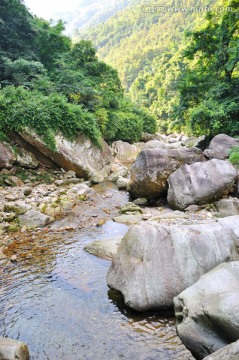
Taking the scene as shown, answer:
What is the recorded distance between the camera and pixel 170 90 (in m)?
56.3

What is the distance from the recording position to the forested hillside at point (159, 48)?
63.7 feet

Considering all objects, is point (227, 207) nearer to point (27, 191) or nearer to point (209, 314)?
point (209, 314)

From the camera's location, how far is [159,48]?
9538 centimetres

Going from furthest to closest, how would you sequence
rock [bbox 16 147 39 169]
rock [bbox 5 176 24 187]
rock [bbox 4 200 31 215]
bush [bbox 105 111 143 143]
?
bush [bbox 105 111 143 143] < rock [bbox 16 147 39 169] < rock [bbox 5 176 24 187] < rock [bbox 4 200 31 215]

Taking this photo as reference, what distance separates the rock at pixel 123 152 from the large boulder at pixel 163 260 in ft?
56.9

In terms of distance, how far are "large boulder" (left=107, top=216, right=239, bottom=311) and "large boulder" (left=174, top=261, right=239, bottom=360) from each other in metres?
0.74

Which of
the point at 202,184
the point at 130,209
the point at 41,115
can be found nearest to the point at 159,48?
the point at 41,115

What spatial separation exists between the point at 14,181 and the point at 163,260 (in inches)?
350

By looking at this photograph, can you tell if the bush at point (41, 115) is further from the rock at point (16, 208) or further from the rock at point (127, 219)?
the rock at point (127, 219)

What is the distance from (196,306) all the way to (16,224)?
20.9 feet

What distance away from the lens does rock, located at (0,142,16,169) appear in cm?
1260

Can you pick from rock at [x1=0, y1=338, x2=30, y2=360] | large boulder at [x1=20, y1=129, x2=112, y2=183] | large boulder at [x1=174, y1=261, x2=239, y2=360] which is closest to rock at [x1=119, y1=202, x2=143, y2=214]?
large boulder at [x1=20, y1=129, x2=112, y2=183]

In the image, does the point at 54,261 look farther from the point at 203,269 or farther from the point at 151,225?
the point at 203,269

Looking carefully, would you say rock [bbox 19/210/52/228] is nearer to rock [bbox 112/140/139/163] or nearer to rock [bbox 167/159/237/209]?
rock [bbox 167/159/237/209]
